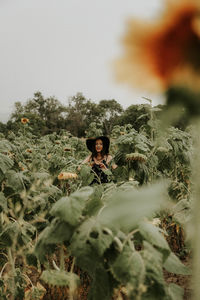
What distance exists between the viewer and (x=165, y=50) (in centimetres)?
24

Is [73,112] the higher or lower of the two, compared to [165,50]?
higher

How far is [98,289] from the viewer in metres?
0.60

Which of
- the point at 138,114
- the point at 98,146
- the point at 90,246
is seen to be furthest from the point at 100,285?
the point at 138,114

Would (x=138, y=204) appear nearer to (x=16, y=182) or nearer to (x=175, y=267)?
(x=175, y=267)

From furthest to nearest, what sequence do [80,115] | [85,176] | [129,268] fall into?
[80,115] → [85,176] → [129,268]

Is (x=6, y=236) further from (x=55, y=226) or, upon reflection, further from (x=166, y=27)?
(x=166, y=27)

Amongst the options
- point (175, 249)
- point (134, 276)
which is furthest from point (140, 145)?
point (134, 276)

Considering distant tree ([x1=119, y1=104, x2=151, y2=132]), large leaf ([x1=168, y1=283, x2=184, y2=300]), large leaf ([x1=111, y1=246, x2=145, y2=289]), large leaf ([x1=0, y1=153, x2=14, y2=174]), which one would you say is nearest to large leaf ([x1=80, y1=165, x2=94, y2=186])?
distant tree ([x1=119, y1=104, x2=151, y2=132])

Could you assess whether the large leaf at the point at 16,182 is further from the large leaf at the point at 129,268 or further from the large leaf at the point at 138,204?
the large leaf at the point at 138,204

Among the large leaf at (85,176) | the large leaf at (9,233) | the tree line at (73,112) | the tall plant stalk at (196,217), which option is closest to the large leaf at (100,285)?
the tall plant stalk at (196,217)

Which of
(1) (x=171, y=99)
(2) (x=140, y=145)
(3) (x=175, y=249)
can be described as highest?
(2) (x=140, y=145)

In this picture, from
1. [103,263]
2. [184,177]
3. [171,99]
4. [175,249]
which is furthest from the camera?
[184,177]

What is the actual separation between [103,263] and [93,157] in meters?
2.73

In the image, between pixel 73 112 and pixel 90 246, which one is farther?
pixel 73 112
